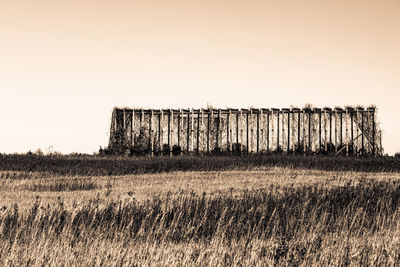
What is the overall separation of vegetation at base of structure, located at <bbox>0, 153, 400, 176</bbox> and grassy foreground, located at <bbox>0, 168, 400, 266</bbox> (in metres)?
3.28

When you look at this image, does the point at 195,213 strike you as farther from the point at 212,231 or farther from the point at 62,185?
the point at 62,185

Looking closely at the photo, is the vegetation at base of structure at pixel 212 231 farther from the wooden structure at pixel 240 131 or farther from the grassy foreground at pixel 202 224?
the wooden structure at pixel 240 131

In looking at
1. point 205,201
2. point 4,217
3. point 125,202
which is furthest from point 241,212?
point 4,217

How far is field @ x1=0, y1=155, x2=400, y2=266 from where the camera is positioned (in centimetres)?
643

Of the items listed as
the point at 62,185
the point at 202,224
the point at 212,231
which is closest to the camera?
the point at 212,231

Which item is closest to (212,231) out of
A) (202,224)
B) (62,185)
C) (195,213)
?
(202,224)

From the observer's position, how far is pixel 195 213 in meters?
9.94

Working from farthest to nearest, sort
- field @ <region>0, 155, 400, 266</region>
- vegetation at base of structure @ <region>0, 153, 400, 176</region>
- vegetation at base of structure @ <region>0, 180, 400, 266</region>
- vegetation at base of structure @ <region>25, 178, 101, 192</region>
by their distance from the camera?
vegetation at base of structure @ <region>0, 153, 400, 176</region> → vegetation at base of structure @ <region>25, 178, 101, 192</region> → field @ <region>0, 155, 400, 266</region> → vegetation at base of structure @ <region>0, 180, 400, 266</region>

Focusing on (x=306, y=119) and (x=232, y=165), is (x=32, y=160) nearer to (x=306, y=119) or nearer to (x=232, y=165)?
(x=232, y=165)

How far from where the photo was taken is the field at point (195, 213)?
6.43 meters

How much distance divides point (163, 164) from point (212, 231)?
44.5 ft

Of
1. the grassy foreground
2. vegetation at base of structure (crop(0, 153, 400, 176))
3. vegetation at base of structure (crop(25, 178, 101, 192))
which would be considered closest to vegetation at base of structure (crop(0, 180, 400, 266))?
the grassy foreground

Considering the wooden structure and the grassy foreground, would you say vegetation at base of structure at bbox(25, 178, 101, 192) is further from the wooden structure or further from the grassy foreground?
the wooden structure

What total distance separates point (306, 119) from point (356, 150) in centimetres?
347
